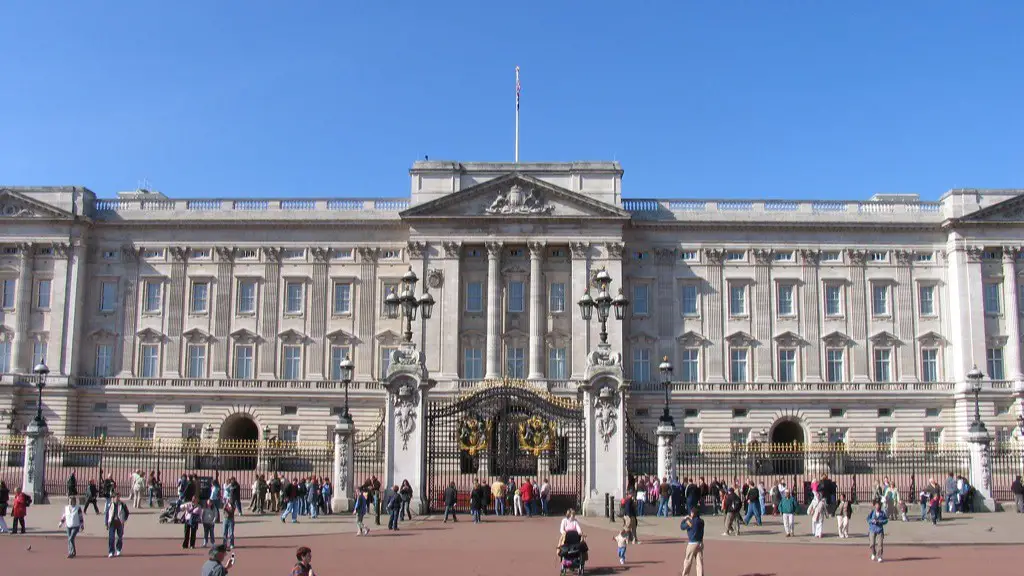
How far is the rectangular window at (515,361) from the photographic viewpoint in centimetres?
5822

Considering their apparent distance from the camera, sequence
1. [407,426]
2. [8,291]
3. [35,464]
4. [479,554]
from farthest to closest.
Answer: [8,291] < [35,464] < [407,426] < [479,554]

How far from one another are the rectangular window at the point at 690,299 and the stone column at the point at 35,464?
37.2 m

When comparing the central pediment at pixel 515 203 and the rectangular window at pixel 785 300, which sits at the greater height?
the central pediment at pixel 515 203

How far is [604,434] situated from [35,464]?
20.8 meters

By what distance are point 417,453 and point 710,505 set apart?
37.4 ft

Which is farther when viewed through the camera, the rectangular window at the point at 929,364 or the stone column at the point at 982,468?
the rectangular window at the point at 929,364

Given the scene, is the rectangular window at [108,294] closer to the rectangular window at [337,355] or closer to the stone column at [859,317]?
the rectangular window at [337,355]

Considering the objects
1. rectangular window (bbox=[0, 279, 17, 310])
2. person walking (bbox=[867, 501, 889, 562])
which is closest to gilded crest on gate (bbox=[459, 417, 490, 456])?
person walking (bbox=[867, 501, 889, 562])

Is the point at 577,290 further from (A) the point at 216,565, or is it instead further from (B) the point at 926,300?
(A) the point at 216,565

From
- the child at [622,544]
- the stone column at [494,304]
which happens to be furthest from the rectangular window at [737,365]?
the child at [622,544]

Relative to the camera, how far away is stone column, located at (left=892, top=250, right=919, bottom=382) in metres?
58.9

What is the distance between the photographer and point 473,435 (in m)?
33.0

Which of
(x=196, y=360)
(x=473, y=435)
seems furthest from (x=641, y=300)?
(x=473, y=435)

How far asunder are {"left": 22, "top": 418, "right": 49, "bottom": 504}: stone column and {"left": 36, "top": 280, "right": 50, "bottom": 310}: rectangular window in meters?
26.5
